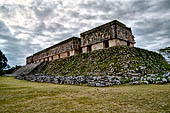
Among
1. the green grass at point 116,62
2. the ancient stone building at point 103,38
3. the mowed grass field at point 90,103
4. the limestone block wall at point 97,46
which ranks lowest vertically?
the mowed grass field at point 90,103

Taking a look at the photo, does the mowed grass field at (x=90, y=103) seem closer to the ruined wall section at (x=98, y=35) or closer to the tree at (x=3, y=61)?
the ruined wall section at (x=98, y=35)

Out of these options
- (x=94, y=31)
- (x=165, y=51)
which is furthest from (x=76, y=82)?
(x=165, y=51)

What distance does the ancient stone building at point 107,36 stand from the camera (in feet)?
37.9

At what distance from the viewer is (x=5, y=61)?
27.9 metres

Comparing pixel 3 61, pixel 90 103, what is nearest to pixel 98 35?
pixel 90 103

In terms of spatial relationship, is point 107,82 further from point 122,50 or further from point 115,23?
point 115,23

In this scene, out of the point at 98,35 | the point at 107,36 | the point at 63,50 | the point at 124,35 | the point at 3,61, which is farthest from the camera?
the point at 3,61

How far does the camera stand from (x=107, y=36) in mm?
11938

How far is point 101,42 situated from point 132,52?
394 cm

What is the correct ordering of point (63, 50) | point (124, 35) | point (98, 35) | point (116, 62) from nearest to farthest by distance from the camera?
point (116, 62) < point (124, 35) < point (98, 35) < point (63, 50)

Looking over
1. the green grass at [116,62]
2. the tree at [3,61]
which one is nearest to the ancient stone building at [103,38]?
the green grass at [116,62]

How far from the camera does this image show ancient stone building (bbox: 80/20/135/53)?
37.9 ft

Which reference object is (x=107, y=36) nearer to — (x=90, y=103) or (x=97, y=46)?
(x=97, y=46)

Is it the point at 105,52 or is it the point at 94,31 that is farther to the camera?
the point at 94,31
